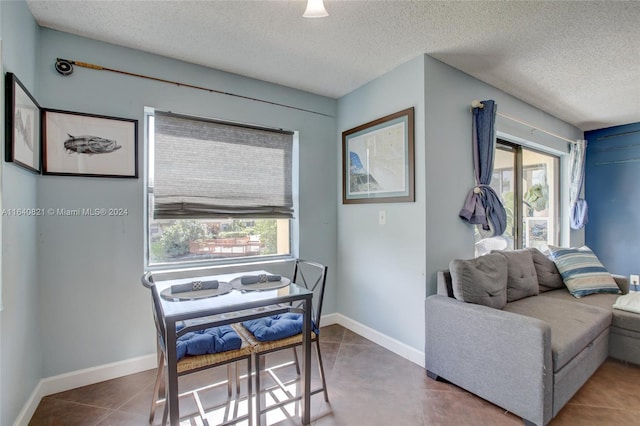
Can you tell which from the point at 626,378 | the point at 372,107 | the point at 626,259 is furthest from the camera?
the point at 626,259

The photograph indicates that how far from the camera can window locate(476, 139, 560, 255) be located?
3.58 metres

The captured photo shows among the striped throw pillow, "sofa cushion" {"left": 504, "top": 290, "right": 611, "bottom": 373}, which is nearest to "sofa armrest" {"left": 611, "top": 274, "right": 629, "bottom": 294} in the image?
the striped throw pillow

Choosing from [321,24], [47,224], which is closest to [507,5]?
[321,24]

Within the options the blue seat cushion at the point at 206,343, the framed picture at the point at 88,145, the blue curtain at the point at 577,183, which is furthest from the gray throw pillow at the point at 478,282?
the blue curtain at the point at 577,183

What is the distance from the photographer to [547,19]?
1898mm

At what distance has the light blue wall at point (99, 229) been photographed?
200cm

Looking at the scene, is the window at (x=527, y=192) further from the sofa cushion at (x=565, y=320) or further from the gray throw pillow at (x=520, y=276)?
the sofa cushion at (x=565, y=320)

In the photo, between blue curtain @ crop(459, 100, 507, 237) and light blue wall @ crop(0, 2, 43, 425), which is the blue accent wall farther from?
light blue wall @ crop(0, 2, 43, 425)

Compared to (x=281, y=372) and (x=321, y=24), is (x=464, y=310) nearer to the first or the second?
(x=281, y=372)

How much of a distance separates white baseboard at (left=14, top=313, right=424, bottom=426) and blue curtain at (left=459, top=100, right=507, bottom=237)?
1245 millimetres

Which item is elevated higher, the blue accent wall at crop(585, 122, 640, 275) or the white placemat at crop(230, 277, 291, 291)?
the blue accent wall at crop(585, 122, 640, 275)

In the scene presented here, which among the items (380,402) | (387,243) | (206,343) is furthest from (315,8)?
(380,402)

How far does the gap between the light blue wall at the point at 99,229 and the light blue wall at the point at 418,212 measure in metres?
1.55

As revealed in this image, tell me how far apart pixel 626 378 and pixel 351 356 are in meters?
2.03
